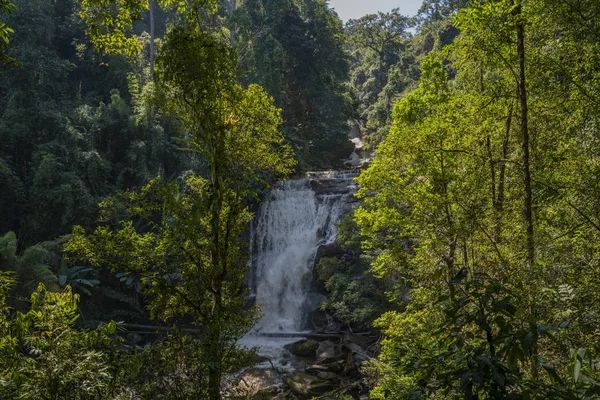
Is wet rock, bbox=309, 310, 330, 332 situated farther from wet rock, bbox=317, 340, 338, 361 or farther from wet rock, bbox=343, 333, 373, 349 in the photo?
wet rock, bbox=343, 333, 373, 349

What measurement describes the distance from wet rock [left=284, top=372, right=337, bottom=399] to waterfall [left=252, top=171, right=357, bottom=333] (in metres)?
4.59

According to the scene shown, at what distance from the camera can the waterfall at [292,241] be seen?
17078 mm

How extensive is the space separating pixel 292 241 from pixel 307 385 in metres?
8.06

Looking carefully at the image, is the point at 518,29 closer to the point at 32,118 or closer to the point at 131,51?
the point at 131,51

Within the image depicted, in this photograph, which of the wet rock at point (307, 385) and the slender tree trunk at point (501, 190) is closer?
the slender tree trunk at point (501, 190)

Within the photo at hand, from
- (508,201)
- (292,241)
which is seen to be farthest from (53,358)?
(292,241)

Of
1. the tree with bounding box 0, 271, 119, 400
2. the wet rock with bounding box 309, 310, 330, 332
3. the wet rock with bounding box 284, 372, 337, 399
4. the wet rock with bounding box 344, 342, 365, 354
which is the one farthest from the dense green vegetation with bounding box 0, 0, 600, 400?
the wet rock with bounding box 309, 310, 330, 332

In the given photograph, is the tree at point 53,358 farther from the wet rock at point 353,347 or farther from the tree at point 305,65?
the tree at point 305,65

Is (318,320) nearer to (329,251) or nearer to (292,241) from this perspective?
(329,251)

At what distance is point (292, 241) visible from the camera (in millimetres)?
18609

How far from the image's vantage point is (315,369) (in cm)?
1224

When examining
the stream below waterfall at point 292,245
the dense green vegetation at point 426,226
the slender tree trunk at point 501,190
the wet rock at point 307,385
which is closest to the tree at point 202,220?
the dense green vegetation at point 426,226

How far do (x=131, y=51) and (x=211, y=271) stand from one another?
2.76 m

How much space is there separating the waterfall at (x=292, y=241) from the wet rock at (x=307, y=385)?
181 inches
